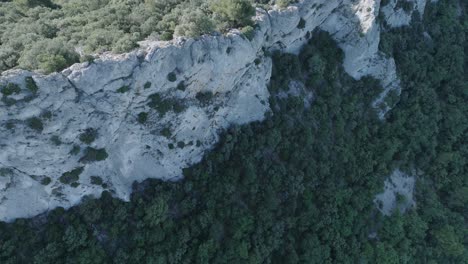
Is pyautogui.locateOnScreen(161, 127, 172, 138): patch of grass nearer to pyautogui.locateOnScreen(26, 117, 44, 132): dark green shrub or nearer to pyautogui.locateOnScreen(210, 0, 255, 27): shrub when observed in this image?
pyautogui.locateOnScreen(26, 117, 44, 132): dark green shrub

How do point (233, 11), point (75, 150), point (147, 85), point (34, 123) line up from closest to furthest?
point (34, 123), point (147, 85), point (75, 150), point (233, 11)

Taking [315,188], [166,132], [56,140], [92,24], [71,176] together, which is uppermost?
[92,24]

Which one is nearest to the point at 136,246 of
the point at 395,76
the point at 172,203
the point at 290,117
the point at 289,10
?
the point at 172,203

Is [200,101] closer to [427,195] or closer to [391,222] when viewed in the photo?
[391,222]

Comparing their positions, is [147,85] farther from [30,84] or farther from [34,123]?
[34,123]

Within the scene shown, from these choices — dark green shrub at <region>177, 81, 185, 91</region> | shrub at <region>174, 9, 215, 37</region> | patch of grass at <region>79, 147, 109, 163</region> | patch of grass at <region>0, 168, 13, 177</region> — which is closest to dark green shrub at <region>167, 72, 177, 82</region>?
dark green shrub at <region>177, 81, 185, 91</region>

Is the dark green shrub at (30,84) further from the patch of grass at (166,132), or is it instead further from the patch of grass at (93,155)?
the patch of grass at (166,132)

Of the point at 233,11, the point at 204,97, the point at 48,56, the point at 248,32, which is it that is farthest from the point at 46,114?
the point at 248,32
